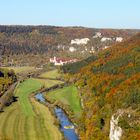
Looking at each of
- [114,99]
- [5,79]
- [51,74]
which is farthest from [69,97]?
[51,74]

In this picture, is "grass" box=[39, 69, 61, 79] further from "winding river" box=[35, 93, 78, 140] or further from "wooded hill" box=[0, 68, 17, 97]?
"winding river" box=[35, 93, 78, 140]

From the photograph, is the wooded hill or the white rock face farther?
the wooded hill

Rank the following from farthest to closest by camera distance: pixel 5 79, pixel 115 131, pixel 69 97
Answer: pixel 5 79 → pixel 69 97 → pixel 115 131

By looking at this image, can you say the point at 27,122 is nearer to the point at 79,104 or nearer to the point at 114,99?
the point at 114,99

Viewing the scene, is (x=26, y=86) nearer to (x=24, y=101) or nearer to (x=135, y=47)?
(x=24, y=101)

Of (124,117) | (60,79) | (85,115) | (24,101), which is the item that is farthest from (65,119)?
(60,79)

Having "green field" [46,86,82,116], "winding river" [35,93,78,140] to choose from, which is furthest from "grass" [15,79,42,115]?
"green field" [46,86,82,116]

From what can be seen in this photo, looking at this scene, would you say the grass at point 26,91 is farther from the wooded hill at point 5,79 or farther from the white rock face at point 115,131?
the white rock face at point 115,131
